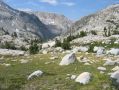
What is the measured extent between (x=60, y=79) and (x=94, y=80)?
381cm

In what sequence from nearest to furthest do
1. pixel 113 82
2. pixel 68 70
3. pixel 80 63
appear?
1. pixel 113 82
2. pixel 68 70
3. pixel 80 63

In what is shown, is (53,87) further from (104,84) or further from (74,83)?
(104,84)

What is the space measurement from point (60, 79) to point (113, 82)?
6.17 m

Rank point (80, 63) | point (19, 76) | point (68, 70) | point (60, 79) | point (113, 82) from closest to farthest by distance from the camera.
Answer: point (113, 82) < point (60, 79) < point (19, 76) < point (68, 70) < point (80, 63)

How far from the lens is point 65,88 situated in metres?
30.1

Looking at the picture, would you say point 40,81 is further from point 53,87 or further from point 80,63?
point 80,63

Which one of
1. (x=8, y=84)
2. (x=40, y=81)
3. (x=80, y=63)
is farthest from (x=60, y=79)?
(x=80, y=63)

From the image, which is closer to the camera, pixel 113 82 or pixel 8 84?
pixel 113 82

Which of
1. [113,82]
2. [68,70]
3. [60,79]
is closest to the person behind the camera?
[113,82]

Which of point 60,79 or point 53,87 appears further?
point 60,79

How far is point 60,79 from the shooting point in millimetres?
33625

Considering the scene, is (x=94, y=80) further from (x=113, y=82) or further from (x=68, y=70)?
(x=68, y=70)

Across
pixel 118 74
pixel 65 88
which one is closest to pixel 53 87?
pixel 65 88

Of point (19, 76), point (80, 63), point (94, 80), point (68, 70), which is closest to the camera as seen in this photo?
point (94, 80)
